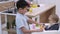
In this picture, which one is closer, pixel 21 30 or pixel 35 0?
pixel 21 30

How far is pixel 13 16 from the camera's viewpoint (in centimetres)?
255

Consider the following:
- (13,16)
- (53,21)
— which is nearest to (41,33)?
(53,21)

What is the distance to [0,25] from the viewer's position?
2.66 meters

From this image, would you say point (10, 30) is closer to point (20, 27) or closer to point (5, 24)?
point (5, 24)

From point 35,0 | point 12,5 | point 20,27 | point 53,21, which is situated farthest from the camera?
point 35,0

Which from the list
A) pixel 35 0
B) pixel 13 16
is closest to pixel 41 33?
pixel 13 16

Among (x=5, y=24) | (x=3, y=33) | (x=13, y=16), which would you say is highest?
(x=13, y=16)

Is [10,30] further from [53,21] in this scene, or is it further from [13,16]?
[53,21]

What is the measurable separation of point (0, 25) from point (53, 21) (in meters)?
1.12

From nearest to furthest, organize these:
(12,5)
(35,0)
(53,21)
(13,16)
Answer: (53,21), (13,16), (12,5), (35,0)

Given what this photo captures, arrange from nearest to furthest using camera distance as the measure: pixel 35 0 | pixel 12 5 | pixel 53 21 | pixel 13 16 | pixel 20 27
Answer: pixel 20 27
pixel 53 21
pixel 13 16
pixel 12 5
pixel 35 0

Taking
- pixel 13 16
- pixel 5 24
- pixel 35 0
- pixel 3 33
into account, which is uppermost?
pixel 35 0

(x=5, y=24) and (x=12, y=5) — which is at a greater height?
(x=12, y=5)

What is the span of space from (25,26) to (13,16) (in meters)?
0.76
